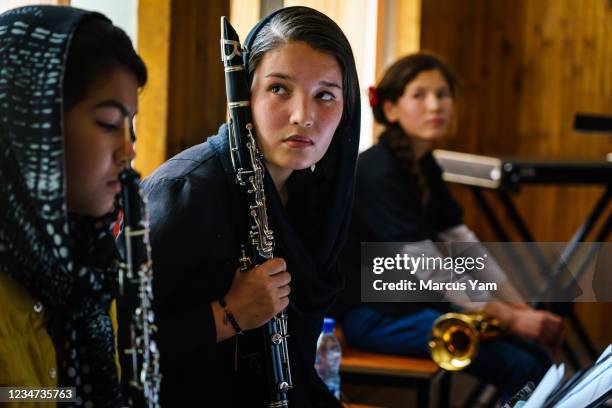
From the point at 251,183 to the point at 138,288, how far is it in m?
0.42

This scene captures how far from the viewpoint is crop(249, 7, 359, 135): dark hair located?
1567 millimetres

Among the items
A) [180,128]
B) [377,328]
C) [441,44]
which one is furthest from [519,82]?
[180,128]

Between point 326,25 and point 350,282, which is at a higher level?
point 326,25

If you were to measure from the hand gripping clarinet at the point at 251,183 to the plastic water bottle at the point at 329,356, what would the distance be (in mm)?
939

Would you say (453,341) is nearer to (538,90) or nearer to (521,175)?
(521,175)

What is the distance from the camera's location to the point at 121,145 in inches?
45.7

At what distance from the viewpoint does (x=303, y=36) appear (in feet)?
5.14

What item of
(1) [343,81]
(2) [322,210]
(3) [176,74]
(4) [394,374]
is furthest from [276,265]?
(4) [394,374]

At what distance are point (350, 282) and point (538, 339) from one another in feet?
2.34

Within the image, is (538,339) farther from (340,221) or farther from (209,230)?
(209,230)

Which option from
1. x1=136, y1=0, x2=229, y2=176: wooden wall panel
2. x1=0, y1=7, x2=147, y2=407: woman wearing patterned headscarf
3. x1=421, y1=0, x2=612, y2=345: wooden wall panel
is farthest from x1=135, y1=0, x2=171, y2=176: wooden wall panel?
x1=421, y1=0, x2=612, y2=345: wooden wall panel

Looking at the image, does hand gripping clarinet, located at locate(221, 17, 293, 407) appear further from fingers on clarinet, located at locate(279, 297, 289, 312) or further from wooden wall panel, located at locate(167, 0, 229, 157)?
wooden wall panel, located at locate(167, 0, 229, 157)

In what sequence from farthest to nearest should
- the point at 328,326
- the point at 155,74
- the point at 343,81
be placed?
the point at 328,326 < the point at 155,74 < the point at 343,81

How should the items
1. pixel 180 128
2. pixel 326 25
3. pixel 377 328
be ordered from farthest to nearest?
pixel 377 328, pixel 180 128, pixel 326 25
